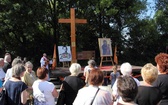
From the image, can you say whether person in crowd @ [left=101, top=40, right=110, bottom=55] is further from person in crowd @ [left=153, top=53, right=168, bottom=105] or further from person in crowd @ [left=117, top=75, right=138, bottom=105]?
person in crowd @ [left=117, top=75, right=138, bottom=105]

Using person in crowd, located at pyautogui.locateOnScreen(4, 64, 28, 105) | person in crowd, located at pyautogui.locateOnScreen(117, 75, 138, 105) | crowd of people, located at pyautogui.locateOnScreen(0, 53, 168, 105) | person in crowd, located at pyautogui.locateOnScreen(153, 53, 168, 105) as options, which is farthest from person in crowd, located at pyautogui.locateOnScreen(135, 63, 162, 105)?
person in crowd, located at pyautogui.locateOnScreen(4, 64, 28, 105)

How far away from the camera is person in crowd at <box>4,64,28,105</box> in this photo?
13.6ft

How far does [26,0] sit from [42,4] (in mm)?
1774

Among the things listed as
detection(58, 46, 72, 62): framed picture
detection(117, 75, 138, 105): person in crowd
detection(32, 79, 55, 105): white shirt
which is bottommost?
detection(32, 79, 55, 105): white shirt

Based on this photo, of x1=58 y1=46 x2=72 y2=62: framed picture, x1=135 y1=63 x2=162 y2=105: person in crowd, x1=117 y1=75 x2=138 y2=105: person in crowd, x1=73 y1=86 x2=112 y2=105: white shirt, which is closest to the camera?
x1=117 y1=75 x2=138 y2=105: person in crowd

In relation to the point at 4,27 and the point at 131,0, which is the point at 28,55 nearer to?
the point at 4,27

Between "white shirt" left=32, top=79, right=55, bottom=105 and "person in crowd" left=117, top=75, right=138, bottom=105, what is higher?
"person in crowd" left=117, top=75, right=138, bottom=105

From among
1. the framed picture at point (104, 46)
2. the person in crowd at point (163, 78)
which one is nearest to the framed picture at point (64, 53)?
the framed picture at point (104, 46)

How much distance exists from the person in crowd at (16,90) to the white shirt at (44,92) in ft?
0.83

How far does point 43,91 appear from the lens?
171 inches

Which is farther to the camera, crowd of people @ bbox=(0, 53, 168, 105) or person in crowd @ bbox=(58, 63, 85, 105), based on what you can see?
person in crowd @ bbox=(58, 63, 85, 105)

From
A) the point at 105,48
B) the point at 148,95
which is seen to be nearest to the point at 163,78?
the point at 148,95

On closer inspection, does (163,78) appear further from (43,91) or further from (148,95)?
(43,91)

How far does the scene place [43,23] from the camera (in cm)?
2197
